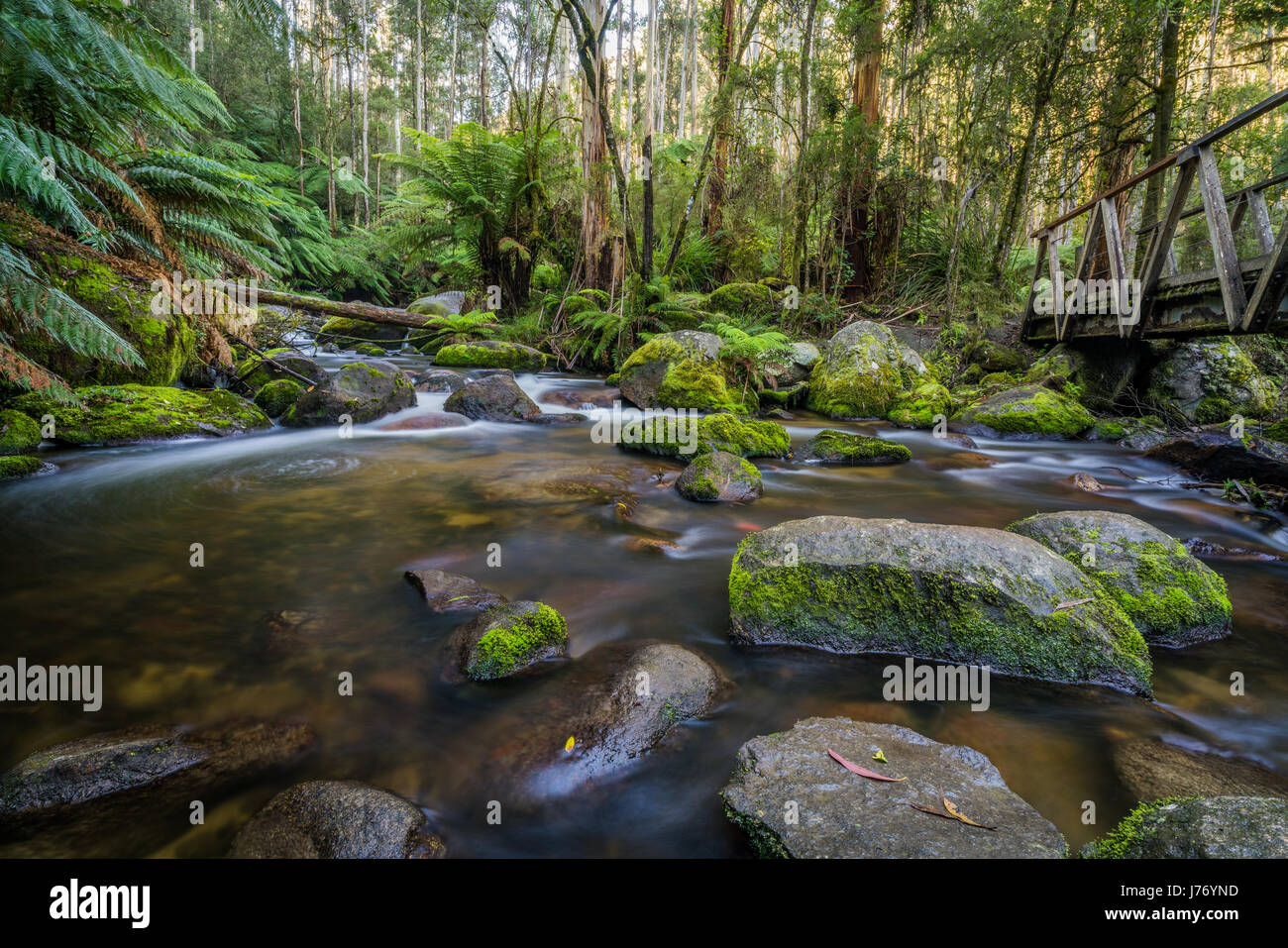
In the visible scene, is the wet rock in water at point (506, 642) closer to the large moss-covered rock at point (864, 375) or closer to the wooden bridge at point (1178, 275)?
the wooden bridge at point (1178, 275)

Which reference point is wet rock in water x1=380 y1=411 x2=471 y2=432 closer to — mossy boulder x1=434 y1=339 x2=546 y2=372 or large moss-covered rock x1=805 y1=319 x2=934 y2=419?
mossy boulder x1=434 y1=339 x2=546 y2=372

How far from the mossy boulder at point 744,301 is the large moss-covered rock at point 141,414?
7.59 meters

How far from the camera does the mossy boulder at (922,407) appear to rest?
833cm

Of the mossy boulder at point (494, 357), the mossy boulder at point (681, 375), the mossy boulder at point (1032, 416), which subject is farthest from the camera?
the mossy boulder at point (494, 357)

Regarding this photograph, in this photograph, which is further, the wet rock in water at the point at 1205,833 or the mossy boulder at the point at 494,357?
the mossy boulder at the point at 494,357

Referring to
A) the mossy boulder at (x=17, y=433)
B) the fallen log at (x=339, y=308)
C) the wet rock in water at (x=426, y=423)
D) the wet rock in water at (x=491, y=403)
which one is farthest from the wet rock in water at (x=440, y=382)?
the mossy boulder at (x=17, y=433)

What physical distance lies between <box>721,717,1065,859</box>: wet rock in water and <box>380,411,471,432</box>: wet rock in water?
253 inches

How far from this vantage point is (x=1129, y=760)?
2.21 m

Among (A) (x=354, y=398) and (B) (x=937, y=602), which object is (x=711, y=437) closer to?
(B) (x=937, y=602)

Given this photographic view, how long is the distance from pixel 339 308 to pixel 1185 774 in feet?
40.6

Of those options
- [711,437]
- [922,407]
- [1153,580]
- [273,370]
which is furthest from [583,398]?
[1153,580]

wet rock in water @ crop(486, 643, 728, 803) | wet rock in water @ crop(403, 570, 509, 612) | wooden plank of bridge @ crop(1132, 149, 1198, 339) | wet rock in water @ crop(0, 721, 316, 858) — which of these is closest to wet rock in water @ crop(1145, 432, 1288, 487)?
wooden plank of bridge @ crop(1132, 149, 1198, 339)

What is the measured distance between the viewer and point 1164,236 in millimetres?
6590

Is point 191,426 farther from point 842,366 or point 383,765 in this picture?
point 842,366
